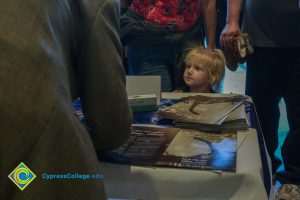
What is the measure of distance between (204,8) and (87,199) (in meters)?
1.45

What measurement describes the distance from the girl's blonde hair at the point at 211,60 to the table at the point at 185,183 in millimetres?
968

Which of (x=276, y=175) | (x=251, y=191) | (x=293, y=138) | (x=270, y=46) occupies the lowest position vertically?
(x=276, y=175)

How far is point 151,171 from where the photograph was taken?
2.52 feet

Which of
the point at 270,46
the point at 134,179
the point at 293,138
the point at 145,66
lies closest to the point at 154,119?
the point at 134,179

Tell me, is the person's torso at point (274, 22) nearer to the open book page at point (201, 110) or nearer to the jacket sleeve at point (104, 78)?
the open book page at point (201, 110)

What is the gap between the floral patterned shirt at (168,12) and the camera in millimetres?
1655

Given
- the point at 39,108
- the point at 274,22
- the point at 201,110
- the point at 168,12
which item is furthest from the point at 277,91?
the point at 39,108

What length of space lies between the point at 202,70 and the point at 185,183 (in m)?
1.05

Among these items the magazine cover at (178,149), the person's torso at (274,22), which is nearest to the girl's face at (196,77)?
the person's torso at (274,22)

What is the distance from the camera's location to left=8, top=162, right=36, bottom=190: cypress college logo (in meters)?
0.44

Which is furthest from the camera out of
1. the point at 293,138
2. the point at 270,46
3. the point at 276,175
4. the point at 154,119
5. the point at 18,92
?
the point at 276,175

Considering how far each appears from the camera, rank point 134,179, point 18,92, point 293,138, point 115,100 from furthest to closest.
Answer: point 293,138 → point 134,179 → point 115,100 → point 18,92

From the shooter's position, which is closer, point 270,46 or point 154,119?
point 154,119

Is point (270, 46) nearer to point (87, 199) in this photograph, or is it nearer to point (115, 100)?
point (115, 100)
